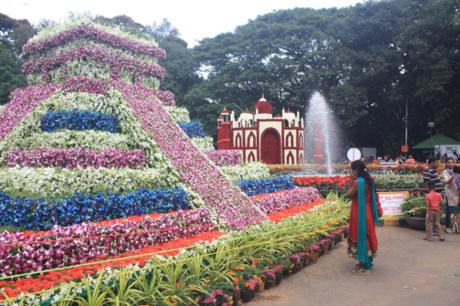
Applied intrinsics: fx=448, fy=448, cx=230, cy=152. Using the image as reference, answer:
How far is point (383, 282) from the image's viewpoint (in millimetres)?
7574

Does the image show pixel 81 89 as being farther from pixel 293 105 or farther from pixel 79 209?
pixel 293 105

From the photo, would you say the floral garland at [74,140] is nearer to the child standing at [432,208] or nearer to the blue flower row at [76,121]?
the blue flower row at [76,121]

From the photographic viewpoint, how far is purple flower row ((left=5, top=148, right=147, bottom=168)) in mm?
9734

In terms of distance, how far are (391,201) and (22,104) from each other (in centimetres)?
1181

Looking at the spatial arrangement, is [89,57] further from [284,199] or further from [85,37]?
[284,199]

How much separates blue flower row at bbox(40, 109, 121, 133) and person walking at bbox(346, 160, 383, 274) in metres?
6.60

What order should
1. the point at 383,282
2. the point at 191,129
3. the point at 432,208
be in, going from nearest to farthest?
the point at 383,282
the point at 432,208
the point at 191,129

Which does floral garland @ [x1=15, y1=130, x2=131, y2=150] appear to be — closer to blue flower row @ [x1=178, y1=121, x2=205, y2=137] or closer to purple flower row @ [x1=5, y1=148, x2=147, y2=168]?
purple flower row @ [x1=5, y1=148, x2=147, y2=168]

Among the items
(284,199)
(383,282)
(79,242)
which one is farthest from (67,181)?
(284,199)

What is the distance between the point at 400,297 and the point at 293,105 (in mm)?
34706

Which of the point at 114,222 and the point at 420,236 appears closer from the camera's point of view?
the point at 114,222

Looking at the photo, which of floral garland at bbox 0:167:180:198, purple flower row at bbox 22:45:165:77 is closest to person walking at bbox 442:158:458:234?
floral garland at bbox 0:167:180:198

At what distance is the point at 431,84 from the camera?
31.9m

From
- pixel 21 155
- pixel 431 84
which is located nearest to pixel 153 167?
pixel 21 155
